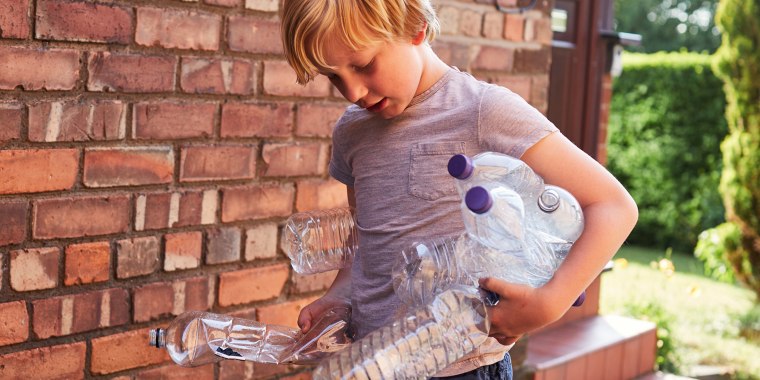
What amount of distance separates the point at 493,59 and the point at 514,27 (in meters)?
0.15

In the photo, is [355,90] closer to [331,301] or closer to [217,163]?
[331,301]

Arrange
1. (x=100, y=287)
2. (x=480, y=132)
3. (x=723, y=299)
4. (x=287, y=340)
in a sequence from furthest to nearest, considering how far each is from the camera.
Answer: (x=723, y=299) < (x=100, y=287) < (x=287, y=340) < (x=480, y=132)

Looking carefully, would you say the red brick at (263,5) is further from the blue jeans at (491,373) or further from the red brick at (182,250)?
the blue jeans at (491,373)

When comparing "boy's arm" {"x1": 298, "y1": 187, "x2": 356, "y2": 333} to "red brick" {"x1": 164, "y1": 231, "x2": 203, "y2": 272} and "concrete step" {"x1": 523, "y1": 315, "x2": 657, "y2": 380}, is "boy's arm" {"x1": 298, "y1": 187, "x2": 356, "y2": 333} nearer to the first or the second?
"red brick" {"x1": 164, "y1": 231, "x2": 203, "y2": 272}

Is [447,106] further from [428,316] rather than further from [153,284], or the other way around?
[153,284]

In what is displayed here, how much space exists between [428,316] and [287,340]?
570 millimetres

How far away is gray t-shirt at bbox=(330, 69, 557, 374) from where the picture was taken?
1.84 metres

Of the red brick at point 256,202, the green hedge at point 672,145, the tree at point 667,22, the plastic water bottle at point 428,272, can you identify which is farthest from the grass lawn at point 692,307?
the tree at point 667,22

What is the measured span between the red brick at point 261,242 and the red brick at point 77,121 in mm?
510

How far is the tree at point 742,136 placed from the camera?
799cm

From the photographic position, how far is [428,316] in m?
1.66

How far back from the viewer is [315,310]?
2.11 metres

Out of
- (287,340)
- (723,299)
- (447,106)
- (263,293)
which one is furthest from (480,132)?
(723,299)

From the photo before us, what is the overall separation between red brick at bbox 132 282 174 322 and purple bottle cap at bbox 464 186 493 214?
1.17 m
